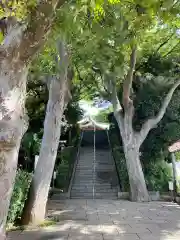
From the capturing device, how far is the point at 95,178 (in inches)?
600

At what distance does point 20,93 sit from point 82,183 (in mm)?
12618

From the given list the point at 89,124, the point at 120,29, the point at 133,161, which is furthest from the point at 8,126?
the point at 89,124

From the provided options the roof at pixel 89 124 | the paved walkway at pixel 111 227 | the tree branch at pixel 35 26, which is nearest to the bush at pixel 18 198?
the paved walkway at pixel 111 227

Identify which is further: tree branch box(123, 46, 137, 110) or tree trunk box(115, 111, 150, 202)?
tree trunk box(115, 111, 150, 202)

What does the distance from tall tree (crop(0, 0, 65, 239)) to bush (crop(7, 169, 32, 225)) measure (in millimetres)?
4042

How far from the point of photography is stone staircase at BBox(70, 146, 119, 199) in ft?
44.7

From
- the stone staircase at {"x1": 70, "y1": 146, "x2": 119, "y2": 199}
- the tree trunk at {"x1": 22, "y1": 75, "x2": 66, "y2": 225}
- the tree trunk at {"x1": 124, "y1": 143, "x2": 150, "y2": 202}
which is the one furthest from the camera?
the stone staircase at {"x1": 70, "y1": 146, "x2": 119, "y2": 199}

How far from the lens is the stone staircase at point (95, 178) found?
44.7 feet

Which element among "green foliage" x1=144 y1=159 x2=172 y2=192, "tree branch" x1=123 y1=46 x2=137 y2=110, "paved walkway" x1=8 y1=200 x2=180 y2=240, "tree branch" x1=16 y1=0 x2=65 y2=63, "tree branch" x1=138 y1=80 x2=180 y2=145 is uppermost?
"tree branch" x1=123 y1=46 x2=137 y2=110

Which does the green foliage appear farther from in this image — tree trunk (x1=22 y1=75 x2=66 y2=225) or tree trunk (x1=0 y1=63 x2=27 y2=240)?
tree trunk (x1=0 y1=63 x2=27 y2=240)

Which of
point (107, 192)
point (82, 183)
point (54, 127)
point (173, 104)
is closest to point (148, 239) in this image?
point (54, 127)

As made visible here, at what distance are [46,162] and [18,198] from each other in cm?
121

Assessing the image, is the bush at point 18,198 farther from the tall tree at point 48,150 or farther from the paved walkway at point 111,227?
the paved walkway at point 111,227

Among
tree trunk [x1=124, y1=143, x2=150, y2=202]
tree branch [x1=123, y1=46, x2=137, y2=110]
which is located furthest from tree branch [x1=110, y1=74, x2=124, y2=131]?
tree trunk [x1=124, y1=143, x2=150, y2=202]
